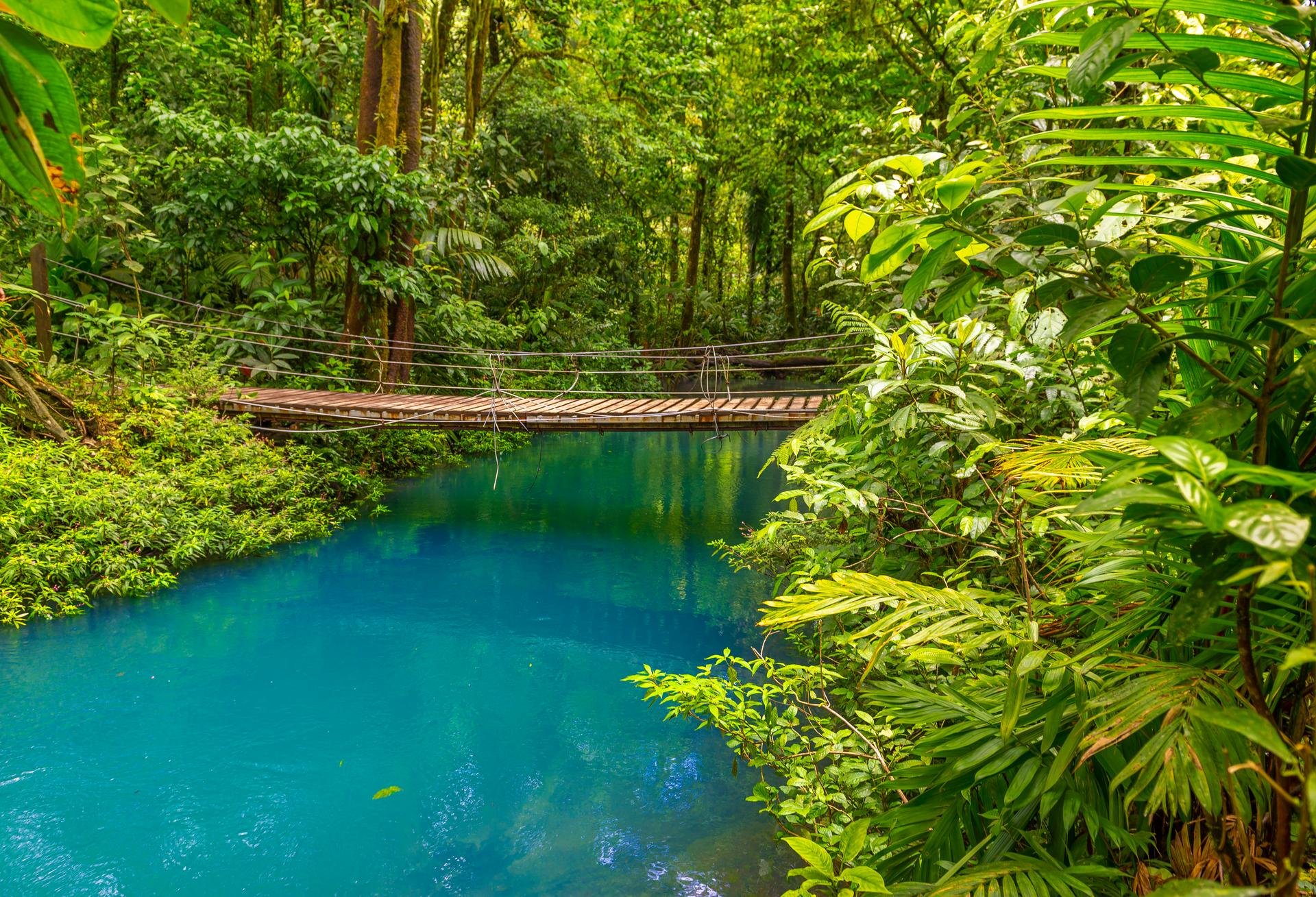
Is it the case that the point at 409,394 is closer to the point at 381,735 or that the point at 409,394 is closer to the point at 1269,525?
the point at 381,735

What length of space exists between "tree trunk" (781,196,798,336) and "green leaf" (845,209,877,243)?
14094 mm

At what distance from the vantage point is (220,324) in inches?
272

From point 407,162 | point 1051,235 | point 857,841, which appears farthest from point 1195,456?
point 407,162

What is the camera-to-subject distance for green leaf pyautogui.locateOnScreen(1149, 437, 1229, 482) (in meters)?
0.47

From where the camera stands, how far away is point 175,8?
1.55 feet

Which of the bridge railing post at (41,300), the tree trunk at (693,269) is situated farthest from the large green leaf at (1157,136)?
the tree trunk at (693,269)

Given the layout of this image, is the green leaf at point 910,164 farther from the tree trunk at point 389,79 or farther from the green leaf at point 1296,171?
the tree trunk at point 389,79

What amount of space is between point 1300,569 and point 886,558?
166 centimetres

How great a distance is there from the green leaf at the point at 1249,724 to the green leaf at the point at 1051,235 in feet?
1.38

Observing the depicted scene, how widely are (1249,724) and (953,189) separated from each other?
518 mm

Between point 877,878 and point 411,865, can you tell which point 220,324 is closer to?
point 411,865

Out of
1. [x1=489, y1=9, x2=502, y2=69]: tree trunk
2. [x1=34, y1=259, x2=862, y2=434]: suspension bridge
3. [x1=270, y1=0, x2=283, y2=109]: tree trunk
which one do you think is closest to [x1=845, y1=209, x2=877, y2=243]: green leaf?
[x1=34, y1=259, x2=862, y2=434]: suspension bridge

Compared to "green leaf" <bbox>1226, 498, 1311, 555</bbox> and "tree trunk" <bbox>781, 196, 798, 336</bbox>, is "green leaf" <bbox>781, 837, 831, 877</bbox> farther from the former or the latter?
"tree trunk" <bbox>781, 196, 798, 336</bbox>

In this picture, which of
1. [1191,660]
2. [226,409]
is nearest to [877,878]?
[1191,660]
